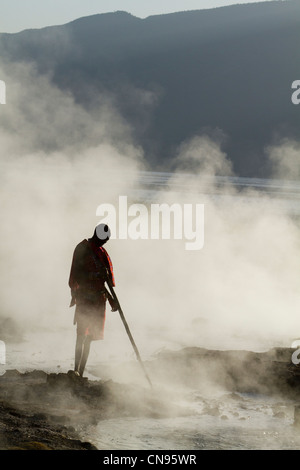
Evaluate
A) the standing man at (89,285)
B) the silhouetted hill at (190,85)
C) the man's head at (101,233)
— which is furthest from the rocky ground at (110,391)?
the silhouetted hill at (190,85)

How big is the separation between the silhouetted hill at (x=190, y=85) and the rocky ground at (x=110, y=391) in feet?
238

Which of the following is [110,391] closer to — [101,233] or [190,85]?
[101,233]

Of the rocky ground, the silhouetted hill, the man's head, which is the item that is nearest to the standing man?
the man's head

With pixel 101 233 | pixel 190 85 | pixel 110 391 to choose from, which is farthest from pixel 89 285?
pixel 190 85

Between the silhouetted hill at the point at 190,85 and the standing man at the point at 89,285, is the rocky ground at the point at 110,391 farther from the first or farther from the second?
the silhouetted hill at the point at 190,85

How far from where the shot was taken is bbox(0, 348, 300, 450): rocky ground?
15.5ft

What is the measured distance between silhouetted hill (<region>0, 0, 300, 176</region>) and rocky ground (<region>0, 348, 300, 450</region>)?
72573mm

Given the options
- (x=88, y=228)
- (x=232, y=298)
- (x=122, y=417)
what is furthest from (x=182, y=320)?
(x=88, y=228)

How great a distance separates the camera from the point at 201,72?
17025cm

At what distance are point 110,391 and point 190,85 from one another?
154 m

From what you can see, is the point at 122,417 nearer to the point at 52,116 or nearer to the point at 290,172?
the point at 52,116

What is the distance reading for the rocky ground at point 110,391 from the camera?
474 cm

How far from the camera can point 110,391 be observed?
5.89m

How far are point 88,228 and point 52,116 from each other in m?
52.5
